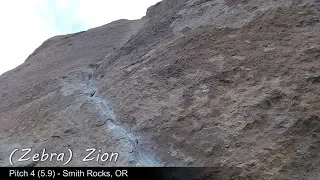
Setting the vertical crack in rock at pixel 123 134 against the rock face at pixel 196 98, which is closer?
the rock face at pixel 196 98

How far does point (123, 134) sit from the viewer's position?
11.2ft

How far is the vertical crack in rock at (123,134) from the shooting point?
308 cm

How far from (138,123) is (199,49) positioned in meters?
1.00

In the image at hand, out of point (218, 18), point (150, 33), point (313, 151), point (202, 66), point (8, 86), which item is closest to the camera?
point (313, 151)

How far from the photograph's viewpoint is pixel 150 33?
479 cm

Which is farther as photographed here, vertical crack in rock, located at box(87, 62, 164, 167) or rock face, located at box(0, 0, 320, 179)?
vertical crack in rock, located at box(87, 62, 164, 167)

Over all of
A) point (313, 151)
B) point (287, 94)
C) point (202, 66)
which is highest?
point (202, 66)

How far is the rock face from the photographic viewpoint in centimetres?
288

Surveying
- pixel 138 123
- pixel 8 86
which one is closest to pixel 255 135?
pixel 138 123

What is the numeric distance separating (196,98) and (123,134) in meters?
0.65

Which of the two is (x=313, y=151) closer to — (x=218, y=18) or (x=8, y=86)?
(x=218, y=18)

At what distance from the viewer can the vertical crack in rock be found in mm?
3076

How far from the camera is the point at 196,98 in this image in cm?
341

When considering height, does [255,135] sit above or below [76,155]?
below
